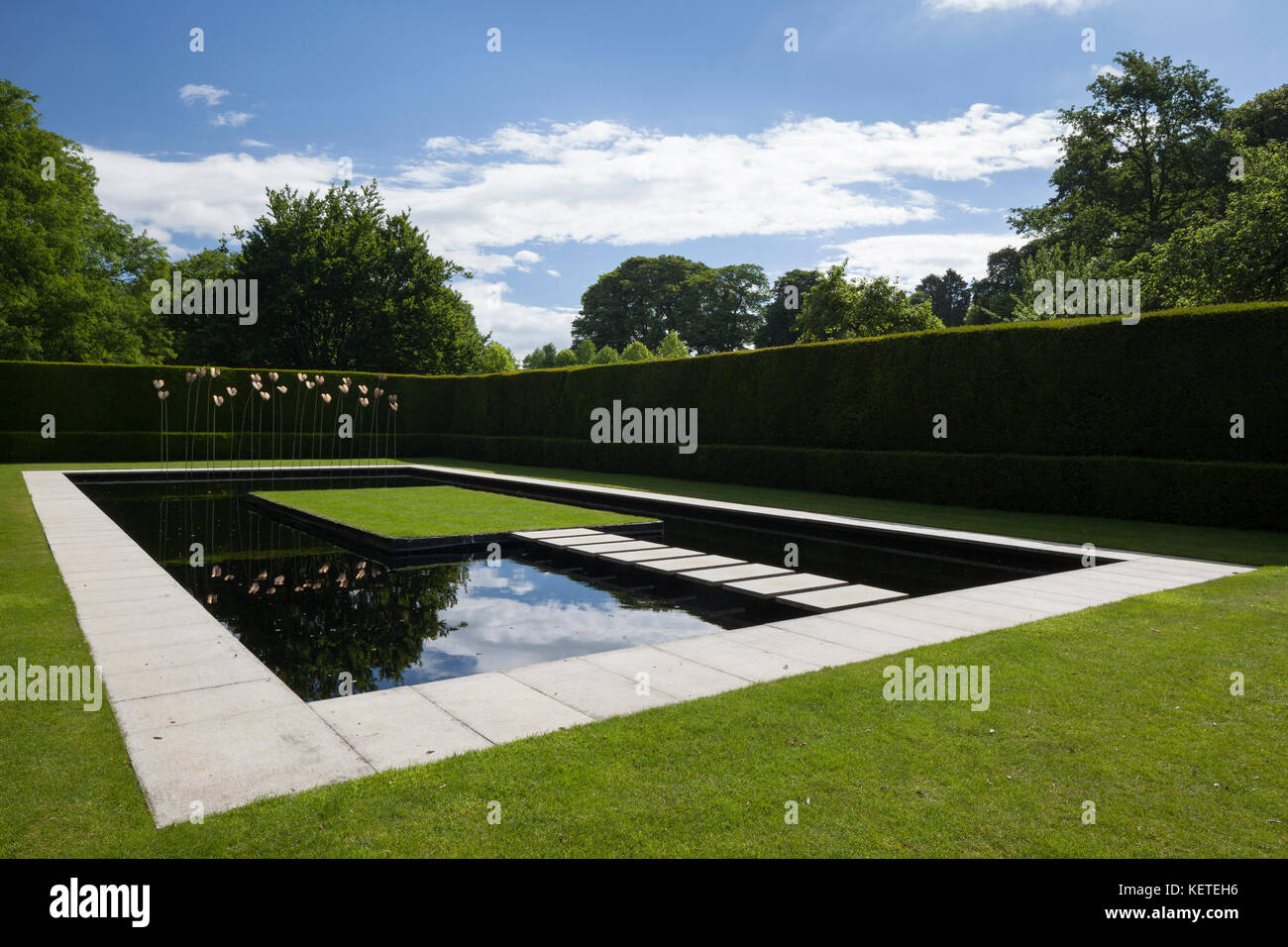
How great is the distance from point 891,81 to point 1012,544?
36.4 ft

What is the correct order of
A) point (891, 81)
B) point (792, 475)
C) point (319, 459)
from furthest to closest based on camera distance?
point (319, 459), point (792, 475), point (891, 81)

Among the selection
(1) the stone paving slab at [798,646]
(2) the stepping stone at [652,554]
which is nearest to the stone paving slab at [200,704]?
(1) the stone paving slab at [798,646]

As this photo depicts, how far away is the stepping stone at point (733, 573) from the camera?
8.00m

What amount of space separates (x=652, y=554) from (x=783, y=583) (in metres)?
2.19

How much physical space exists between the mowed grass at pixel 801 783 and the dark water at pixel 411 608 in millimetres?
1491

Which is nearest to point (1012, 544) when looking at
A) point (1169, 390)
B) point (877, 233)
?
point (1169, 390)

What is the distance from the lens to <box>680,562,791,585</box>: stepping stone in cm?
800

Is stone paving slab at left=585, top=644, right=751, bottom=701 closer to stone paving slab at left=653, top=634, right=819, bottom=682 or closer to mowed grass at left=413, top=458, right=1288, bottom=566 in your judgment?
stone paving slab at left=653, top=634, right=819, bottom=682

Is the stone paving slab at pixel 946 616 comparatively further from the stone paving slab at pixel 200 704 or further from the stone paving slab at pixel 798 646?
the stone paving slab at pixel 200 704

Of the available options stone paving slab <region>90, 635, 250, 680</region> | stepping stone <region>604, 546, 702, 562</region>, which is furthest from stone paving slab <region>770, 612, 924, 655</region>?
stone paving slab <region>90, 635, 250, 680</region>

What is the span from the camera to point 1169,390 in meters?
12.2

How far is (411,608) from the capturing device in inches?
275

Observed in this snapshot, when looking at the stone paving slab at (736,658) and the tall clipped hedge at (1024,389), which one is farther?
the tall clipped hedge at (1024,389)
